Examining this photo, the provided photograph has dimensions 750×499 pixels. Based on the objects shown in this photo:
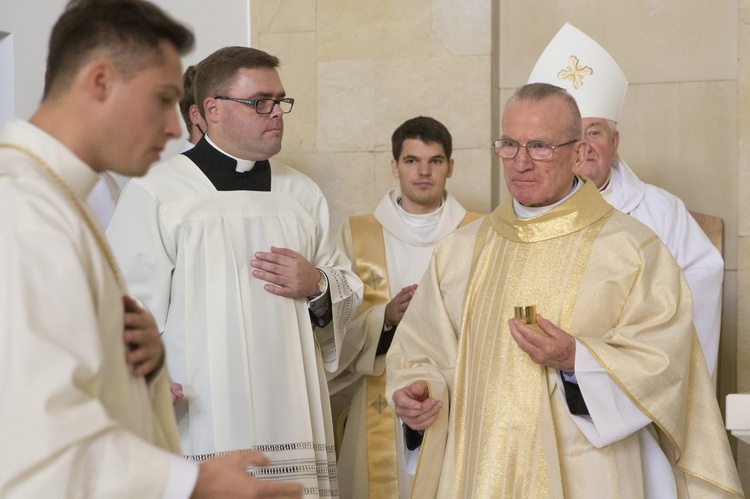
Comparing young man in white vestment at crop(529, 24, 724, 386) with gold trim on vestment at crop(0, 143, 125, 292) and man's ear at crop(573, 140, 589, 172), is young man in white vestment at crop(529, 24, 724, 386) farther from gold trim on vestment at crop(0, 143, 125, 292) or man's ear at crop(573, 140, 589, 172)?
gold trim on vestment at crop(0, 143, 125, 292)

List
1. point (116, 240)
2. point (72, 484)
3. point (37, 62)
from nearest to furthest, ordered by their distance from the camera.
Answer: point (72, 484) → point (116, 240) → point (37, 62)

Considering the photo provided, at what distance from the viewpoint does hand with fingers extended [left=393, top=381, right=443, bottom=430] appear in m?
3.41

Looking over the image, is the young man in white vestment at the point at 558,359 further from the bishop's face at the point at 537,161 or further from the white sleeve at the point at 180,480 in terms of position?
the white sleeve at the point at 180,480

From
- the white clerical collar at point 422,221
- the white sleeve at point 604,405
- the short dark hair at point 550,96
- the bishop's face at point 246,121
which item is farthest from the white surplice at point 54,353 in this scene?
the white clerical collar at point 422,221

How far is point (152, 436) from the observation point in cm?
212

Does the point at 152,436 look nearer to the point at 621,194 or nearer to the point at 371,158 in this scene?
the point at 621,194

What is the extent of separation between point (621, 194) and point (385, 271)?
128 cm

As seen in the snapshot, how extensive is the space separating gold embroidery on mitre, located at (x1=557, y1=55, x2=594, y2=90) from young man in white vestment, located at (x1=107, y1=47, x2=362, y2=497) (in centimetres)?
191

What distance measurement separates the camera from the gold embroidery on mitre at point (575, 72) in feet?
17.9

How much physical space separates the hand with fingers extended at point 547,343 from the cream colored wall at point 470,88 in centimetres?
309

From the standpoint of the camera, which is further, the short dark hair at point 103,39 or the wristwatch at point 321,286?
the wristwatch at point 321,286

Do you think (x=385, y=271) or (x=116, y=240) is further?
(x=385, y=271)

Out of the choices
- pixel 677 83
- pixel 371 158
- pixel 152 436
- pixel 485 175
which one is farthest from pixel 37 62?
pixel 152 436

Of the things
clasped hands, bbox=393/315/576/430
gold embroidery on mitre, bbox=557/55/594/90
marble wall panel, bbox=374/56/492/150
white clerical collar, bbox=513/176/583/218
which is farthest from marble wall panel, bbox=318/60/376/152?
clasped hands, bbox=393/315/576/430
